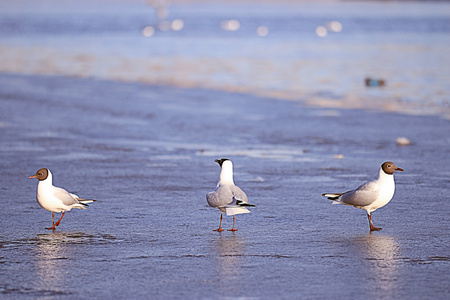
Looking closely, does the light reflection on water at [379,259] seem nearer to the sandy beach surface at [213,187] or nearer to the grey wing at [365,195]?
the sandy beach surface at [213,187]

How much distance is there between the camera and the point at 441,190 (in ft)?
32.4

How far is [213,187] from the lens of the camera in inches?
406

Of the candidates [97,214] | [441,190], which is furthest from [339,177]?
[97,214]

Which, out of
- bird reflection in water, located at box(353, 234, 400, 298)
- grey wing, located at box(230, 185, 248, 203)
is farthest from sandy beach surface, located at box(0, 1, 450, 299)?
grey wing, located at box(230, 185, 248, 203)

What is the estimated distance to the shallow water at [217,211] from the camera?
20.5 feet

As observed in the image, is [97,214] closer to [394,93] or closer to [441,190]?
[441,190]

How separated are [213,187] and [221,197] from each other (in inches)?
97.1

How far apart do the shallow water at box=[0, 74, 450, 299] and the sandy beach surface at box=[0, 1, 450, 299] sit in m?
0.02

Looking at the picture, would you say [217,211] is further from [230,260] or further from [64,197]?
[230,260]

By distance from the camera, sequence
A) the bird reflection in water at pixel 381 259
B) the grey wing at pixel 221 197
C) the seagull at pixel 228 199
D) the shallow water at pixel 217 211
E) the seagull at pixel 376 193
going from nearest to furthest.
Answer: the bird reflection in water at pixel 381 259 → the shallow water at pixel 217 211 → the seagull at pixel 228 199 → the grey wing at pixel 221 197 → the seagull at pixel 376 193

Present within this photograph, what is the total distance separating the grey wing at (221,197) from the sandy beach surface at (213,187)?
1.00 feet

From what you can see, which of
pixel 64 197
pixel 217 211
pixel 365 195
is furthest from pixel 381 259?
pixel 64 197

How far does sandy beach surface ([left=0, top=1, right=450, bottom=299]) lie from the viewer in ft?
20.7

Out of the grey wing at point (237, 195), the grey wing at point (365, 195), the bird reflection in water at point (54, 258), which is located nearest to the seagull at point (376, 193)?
the grey wing at point (365, 195)
